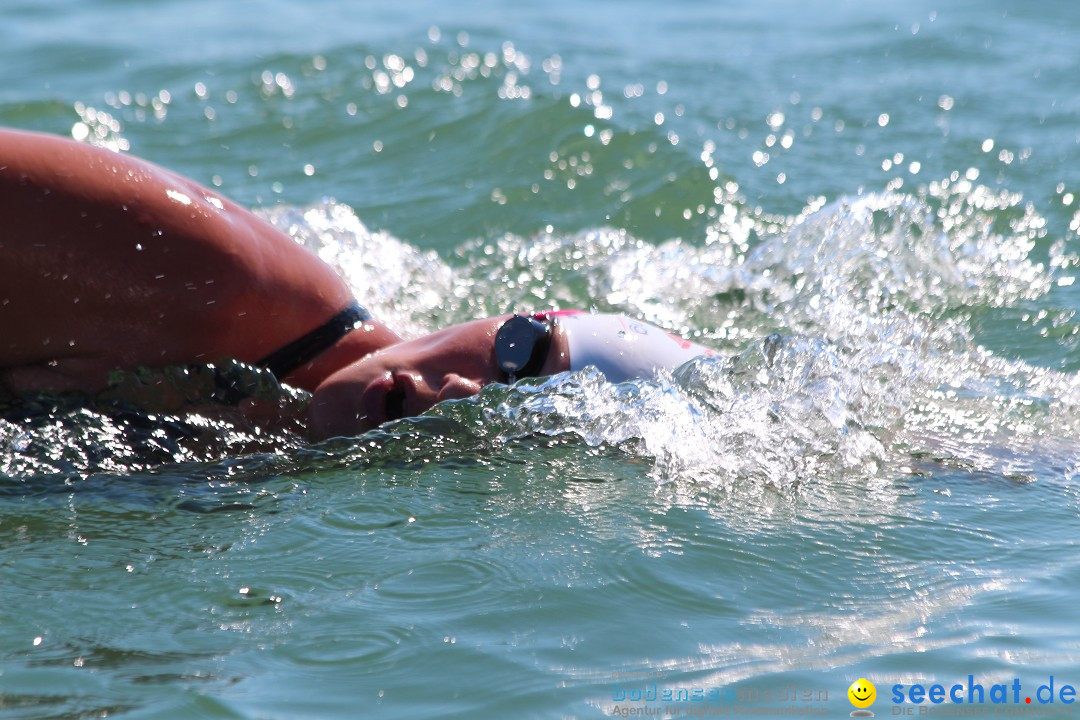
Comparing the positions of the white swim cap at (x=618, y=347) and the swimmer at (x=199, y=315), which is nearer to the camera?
the swimmer at (x=199, y=315)

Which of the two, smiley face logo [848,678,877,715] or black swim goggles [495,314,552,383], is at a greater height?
black swim goggles [495,314,552,383]

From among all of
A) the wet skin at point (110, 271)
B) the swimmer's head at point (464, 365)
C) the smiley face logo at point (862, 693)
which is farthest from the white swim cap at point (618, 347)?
the smiley face logo at point (862, 693)

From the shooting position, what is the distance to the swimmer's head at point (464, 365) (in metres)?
3.66

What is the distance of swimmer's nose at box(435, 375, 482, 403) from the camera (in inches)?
143

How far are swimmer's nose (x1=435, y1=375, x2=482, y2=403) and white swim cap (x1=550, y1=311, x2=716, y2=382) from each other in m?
0.29

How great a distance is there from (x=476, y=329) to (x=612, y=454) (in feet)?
1.74

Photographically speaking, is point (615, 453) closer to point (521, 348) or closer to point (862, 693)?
point (521, 348)

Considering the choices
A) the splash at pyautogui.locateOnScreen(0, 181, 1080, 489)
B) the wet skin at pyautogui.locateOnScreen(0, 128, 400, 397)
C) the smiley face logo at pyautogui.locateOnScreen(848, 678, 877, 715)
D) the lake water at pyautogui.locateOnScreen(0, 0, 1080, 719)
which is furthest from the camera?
the splash at pyautogui.locateOnScreen(0, 181, 1080, 489)

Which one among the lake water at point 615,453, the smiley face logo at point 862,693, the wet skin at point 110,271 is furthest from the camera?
the wet skin at point 110,271

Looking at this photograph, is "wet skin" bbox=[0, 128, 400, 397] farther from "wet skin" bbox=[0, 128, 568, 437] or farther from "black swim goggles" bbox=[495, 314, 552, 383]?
"black swim goggles" bbox=[495, 314, 552, 383]

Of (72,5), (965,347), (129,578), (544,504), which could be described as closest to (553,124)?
(965,347)

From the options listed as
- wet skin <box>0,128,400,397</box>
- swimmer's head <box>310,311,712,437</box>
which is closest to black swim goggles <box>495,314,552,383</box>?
swimmer's head <box>310,311,712,437</box>

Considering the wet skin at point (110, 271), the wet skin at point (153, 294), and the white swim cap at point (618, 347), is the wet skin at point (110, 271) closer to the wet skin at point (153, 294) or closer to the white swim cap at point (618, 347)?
the wet skin at point (153, 294)

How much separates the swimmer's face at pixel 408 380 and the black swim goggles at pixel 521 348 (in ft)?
0.08
